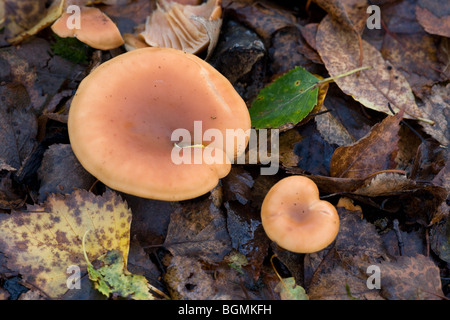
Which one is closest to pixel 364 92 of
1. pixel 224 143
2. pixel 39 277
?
pixel 224 143

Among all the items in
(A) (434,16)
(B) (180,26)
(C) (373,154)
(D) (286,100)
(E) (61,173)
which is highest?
(A) (434,16)

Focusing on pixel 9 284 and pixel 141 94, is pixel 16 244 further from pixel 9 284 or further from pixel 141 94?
pixel 141 94

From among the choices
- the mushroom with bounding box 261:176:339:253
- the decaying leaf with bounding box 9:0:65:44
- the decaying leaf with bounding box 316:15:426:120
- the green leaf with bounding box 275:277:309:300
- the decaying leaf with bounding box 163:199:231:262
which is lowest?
the green leaf with bounding box 275:277:309:300

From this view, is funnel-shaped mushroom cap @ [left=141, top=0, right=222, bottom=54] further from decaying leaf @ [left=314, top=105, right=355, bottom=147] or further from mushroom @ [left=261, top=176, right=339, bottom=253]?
mushroom @ [left=261, top=176, right=339, bottom=253]

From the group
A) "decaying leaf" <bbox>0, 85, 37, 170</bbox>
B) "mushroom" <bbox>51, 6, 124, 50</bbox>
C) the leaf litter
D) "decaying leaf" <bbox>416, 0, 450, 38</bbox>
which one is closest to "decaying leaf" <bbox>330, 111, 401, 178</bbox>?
the leaf litter

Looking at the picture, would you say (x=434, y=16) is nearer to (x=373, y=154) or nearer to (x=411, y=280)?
(x=373, y=154)

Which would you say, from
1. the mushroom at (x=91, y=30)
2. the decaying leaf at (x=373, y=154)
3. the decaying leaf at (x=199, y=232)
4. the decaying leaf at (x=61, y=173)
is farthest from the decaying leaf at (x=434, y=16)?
the decaying leaf at (x=61, y=173)

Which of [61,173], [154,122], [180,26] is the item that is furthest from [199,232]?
[180,26]
